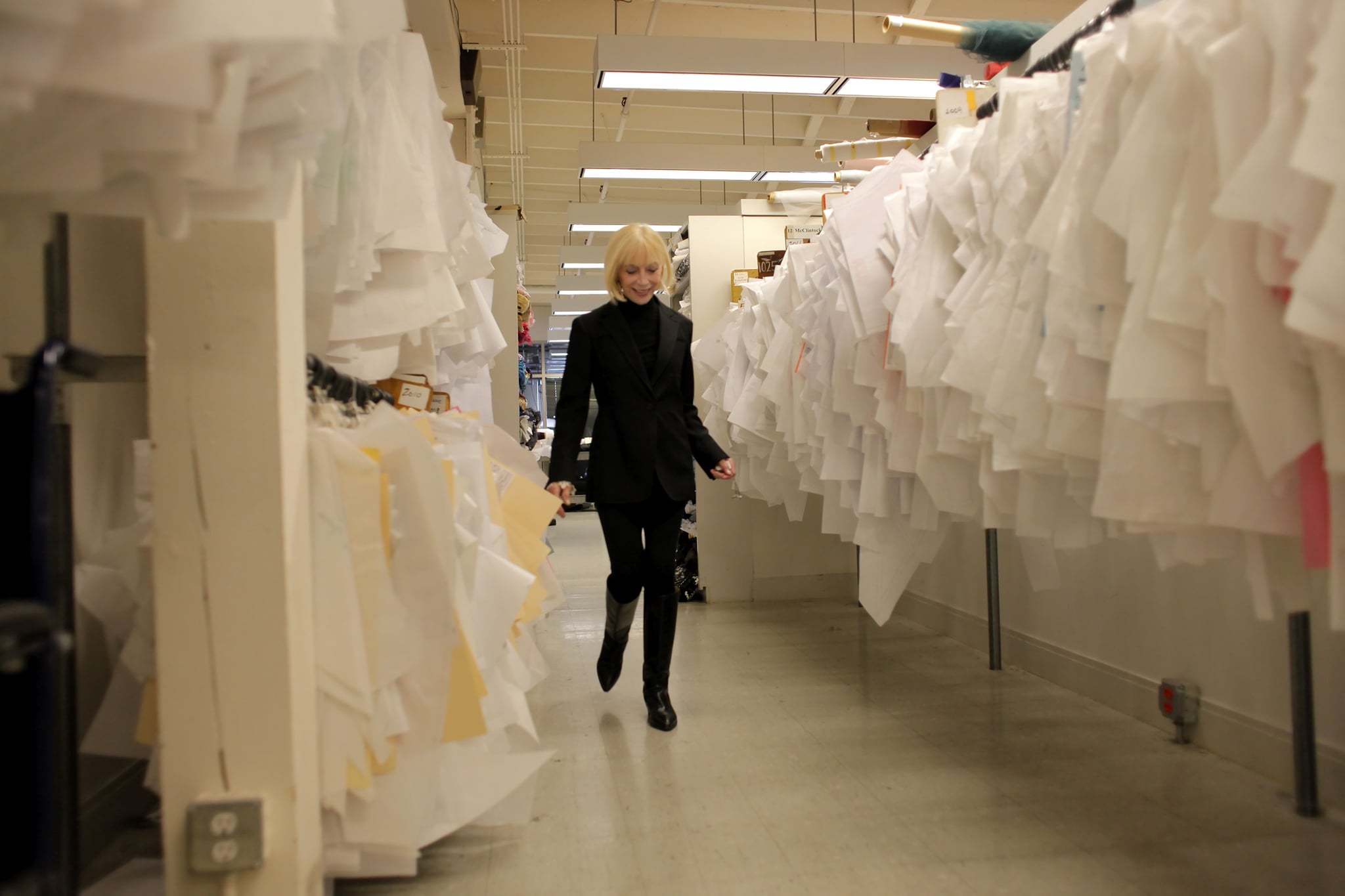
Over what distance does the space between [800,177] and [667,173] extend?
107 centimetres

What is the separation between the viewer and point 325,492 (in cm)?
114

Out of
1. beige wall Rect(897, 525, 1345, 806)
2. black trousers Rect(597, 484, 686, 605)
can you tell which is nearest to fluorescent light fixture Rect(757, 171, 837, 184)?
beige wall Rect(897, 525, 1345, 806)

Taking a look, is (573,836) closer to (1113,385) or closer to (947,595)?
(1113,385)

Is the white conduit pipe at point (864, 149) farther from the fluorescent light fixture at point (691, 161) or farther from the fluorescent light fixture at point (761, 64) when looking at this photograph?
the fluorescent light fixture at point (691, 161)

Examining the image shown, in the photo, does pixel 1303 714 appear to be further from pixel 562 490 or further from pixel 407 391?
pixel 407 391

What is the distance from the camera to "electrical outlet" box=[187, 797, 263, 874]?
3.17ft

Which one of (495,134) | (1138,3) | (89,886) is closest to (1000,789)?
(1138,3)

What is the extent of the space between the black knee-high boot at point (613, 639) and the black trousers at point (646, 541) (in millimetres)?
58

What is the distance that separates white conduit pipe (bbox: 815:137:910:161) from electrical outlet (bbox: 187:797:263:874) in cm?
276

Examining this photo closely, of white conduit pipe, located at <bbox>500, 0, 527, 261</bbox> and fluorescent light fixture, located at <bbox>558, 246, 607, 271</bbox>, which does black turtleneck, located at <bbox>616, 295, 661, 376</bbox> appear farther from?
fluorescent light fixture, located at <bbox>558, 246, 607, 271</bbox>

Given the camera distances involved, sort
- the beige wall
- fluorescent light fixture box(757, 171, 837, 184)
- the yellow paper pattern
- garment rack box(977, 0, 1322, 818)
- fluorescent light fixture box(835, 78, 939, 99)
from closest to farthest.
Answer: the yellow paper pattern → garment rack box(977, 0, 1322, 818) → the beige wall → fluorescent light fixture box(835, 78, 939, 99) → fluorescent light fixture box(757, 171, 837, 184)

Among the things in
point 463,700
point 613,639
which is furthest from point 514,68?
point 463,700

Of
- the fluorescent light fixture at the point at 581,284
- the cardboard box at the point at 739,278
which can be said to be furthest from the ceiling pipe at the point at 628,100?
the fluorescent light fixture at the point at 581,284

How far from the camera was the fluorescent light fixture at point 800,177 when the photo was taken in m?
6.36
